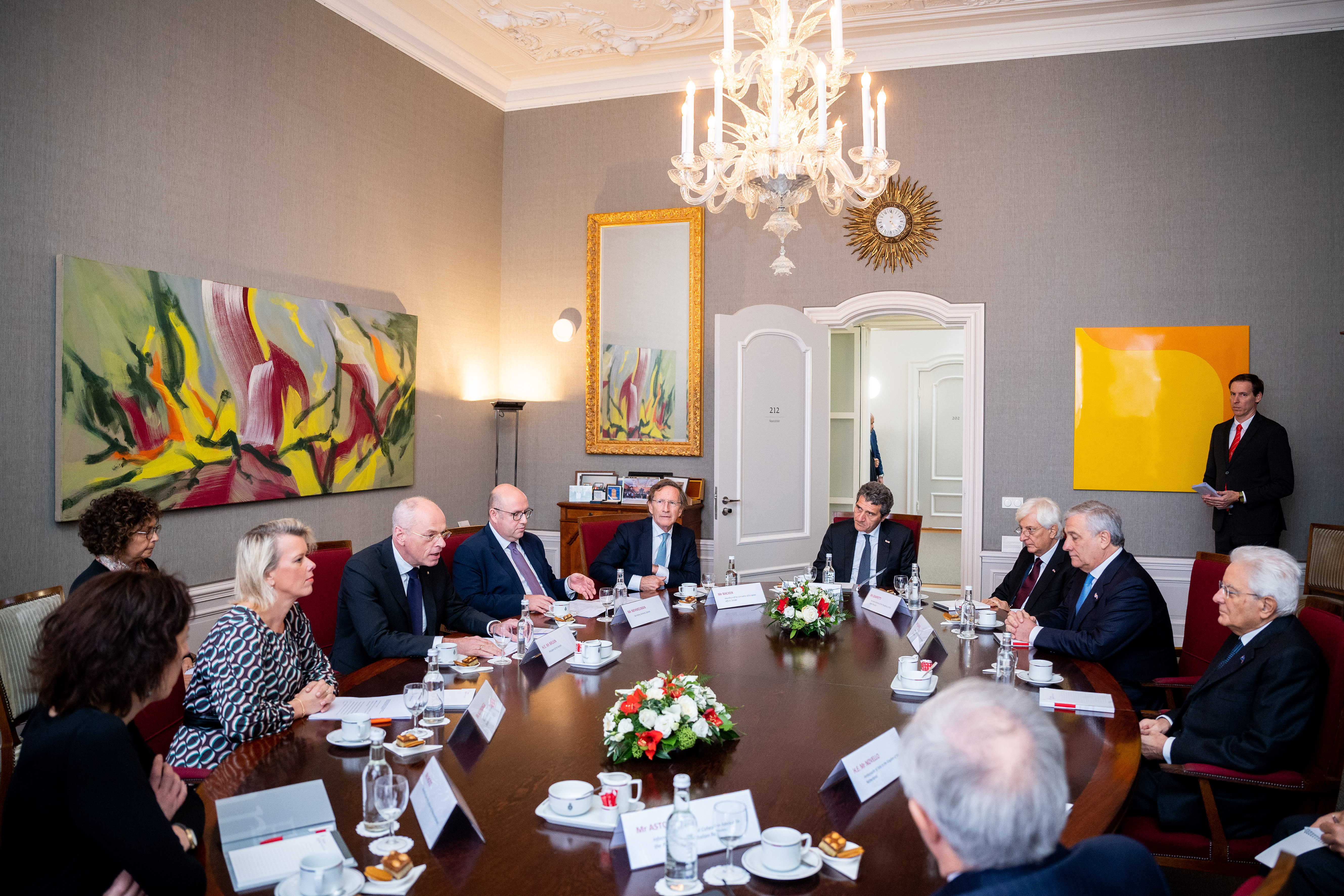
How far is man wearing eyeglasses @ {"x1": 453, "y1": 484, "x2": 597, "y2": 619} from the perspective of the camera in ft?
14.6

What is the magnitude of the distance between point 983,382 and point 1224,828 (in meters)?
4.50

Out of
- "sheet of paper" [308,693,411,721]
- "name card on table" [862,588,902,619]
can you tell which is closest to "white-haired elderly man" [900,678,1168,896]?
"sheet of paper" [308,693,411,721]

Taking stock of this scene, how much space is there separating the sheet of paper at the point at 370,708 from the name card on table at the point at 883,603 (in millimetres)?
2278

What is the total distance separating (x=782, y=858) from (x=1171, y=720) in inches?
79.0

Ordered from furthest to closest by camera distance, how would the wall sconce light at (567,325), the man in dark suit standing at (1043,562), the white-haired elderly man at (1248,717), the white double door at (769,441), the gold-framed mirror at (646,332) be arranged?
the wall sconce light at (567,325)
the gold-framed mirror at (646,332)
the white double door at (769,441)
the man in dark suit standing at (1043,562)
the white-haired elderly man at (1248,717)

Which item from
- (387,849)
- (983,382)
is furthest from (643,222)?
(387,849)

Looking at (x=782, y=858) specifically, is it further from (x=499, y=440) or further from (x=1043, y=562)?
(x=499, y=440)

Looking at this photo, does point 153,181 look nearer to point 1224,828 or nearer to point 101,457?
point 101,457

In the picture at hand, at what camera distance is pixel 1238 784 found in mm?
2643

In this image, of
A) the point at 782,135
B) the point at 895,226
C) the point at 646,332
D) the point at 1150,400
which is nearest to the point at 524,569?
the point at 782,135

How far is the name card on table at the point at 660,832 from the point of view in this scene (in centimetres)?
174

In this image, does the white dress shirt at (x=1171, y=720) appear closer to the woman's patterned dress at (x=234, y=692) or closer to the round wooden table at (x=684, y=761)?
the round wooden table at (x=684, y=761)

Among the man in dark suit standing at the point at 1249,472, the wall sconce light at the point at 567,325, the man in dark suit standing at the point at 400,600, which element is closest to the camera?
the man in dark suit standing at the point at 400,600

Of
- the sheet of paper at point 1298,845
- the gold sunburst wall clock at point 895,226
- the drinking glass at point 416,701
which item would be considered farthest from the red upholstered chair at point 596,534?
the sheet of paper at point 1298,845
